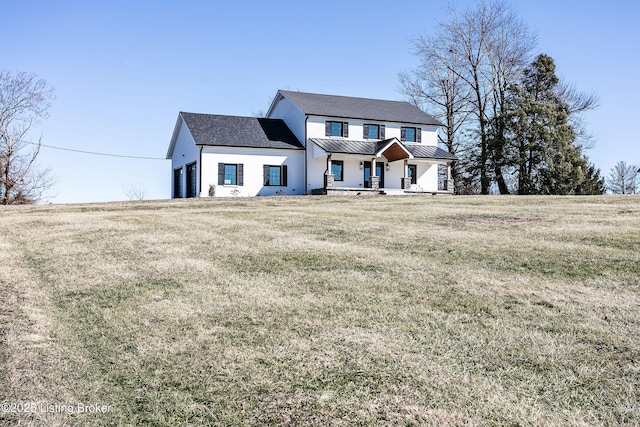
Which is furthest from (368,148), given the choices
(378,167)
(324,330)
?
(324,330)

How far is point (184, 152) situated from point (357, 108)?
40.5 feet

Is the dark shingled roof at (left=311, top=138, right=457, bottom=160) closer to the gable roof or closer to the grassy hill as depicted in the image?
the gable roof

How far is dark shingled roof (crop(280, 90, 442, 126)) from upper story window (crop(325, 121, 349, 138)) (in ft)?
1.80

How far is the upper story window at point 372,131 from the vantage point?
34188mm

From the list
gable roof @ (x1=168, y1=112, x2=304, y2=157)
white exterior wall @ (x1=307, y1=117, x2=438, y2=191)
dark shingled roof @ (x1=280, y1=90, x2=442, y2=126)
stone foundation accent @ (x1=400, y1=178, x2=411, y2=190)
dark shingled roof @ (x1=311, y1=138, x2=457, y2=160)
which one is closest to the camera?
gable roof @ (x1=168, y1=112, x2=304, y2=157)

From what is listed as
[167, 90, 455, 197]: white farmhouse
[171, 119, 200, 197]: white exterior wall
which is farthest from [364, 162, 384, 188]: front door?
[171, 119, 200, 197]: white exterior wall

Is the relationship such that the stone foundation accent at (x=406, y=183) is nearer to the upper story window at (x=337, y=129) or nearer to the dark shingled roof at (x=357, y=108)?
the dark shingled roof at (x=357, y=108)

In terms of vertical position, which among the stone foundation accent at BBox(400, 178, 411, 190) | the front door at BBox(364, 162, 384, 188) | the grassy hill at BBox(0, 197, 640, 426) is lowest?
the grassy hill at BBox(0, 197, 640, 426)

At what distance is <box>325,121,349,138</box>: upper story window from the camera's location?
109 ft

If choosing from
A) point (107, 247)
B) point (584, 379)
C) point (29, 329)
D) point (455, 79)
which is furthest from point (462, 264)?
point (455, 79)

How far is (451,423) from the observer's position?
3.89 metres

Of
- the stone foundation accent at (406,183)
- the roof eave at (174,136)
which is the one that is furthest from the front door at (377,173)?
the roof eave at (174,136)

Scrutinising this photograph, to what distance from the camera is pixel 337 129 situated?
33.5m

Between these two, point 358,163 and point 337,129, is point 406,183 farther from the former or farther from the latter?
point 337,129
